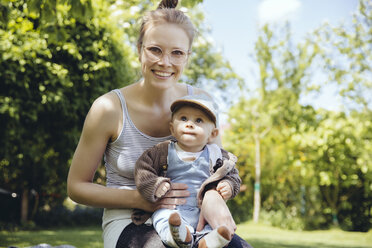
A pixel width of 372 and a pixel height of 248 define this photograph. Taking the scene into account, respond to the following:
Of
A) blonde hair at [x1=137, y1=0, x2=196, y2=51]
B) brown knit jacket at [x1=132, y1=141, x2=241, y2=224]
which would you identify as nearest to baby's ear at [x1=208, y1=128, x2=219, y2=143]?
brown knit jacket at [x1=132, y1=141, x2=241, y2=224]

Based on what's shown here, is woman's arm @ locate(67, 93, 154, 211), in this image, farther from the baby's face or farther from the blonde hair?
the blonde hair

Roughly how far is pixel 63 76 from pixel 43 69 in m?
0.34

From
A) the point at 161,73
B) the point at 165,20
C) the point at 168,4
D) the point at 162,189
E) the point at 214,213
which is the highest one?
the point at 168,4

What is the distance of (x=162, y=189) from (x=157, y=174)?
157mm

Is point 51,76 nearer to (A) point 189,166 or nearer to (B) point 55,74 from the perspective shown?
(B) point 55,74

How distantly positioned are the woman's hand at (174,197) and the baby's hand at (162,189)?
5 cm

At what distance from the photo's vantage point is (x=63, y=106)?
633 cm

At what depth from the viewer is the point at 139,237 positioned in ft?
6.70

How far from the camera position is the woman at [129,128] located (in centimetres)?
221

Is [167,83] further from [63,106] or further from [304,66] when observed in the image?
[304,66]

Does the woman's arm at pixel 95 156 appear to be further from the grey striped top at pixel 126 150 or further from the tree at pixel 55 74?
→ the tree at pixel 55 74

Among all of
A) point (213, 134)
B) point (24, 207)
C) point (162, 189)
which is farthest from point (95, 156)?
point (24, 207)

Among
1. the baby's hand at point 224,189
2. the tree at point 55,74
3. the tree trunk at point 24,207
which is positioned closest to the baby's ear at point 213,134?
the baby's hand at point 224,189

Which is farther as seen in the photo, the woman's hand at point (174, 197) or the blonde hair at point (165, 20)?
the blonde hair at point (165, 20)
